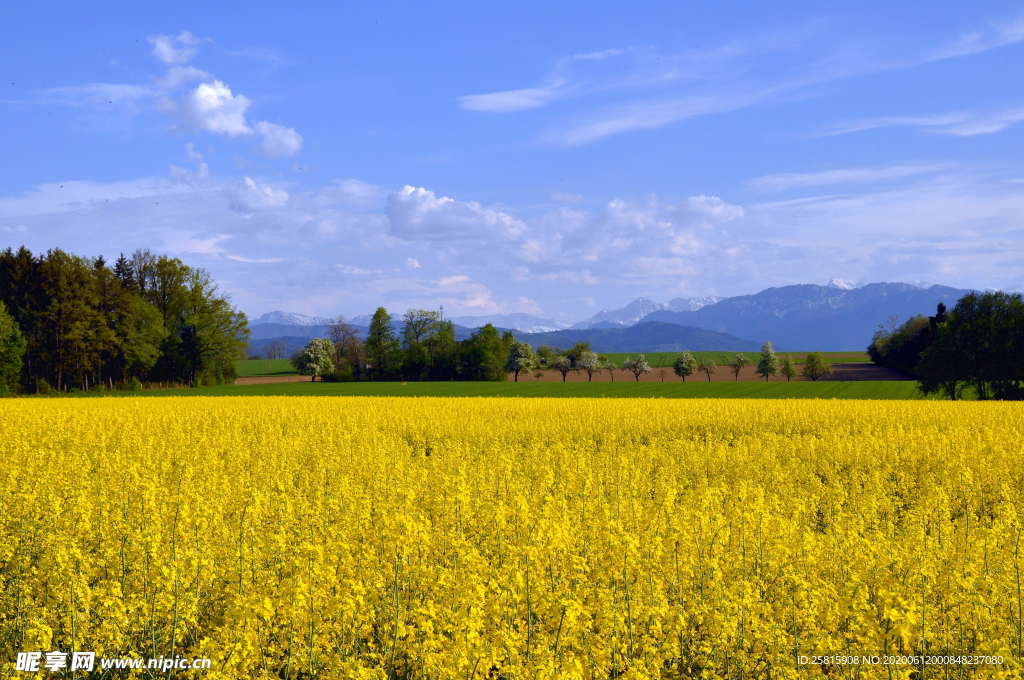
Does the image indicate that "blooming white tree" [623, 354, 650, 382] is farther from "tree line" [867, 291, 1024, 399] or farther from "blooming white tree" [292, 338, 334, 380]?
"tree line" [867, 291, 1024, 399]

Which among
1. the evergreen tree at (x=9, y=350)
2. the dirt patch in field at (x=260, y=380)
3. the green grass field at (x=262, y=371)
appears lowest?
the dirt patch in field at (x=260, y=380)

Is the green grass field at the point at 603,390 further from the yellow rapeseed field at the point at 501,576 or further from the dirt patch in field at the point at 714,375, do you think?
the yellow rapeseed field at the point at 501,576

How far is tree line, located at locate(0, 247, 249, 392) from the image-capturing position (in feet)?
208

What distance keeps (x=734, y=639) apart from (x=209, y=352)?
3218 inches

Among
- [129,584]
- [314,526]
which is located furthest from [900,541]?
[129,584]

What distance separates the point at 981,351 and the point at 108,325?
86.2 m

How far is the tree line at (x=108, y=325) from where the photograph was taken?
2490 inches

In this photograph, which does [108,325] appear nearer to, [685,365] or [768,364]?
[685,365]

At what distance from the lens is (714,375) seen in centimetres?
11431

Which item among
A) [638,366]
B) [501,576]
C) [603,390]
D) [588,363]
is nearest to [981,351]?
[603,390]

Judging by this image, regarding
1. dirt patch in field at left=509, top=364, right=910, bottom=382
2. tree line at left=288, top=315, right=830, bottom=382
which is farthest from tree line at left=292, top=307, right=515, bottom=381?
dirt patch in field at left=509, top=364, right=910, bottom=382

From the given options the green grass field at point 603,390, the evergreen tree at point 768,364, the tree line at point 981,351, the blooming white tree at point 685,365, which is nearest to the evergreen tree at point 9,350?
the green grass field at point 603,390

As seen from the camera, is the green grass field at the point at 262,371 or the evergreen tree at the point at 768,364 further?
the green grass field at the point at 262,371

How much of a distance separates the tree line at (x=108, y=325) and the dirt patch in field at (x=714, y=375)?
159ft
